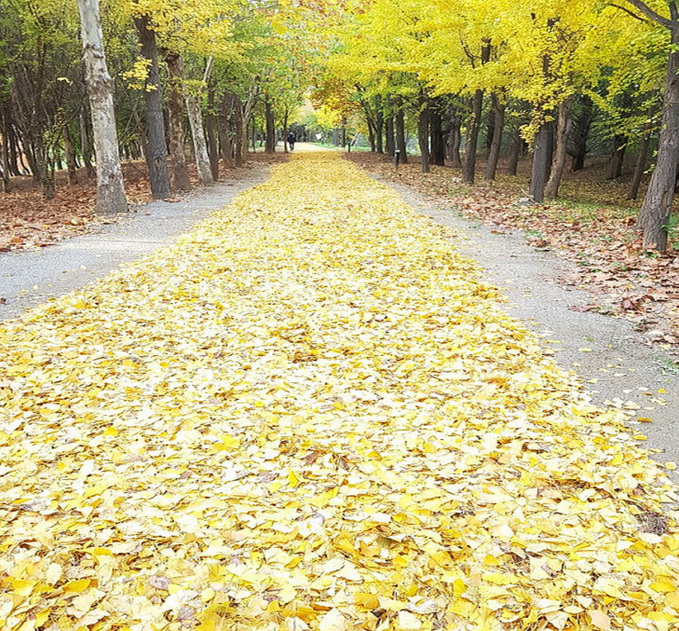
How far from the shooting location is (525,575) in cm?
248

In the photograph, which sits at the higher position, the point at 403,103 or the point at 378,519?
the point at 403,103

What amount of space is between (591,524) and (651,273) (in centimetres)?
578

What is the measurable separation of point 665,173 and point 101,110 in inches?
457

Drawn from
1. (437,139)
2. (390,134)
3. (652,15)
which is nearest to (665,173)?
(652,15)

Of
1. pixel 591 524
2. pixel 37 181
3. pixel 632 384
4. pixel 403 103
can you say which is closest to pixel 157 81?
pixel 37 181

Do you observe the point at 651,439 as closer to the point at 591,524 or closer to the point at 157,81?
the point at 591,524

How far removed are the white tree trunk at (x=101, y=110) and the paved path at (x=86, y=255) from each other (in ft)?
2.34

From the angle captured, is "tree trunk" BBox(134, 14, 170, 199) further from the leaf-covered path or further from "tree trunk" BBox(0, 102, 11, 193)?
the leaf-covered path

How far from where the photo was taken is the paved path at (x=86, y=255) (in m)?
6.97

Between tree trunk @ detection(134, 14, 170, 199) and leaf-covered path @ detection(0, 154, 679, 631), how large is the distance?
10199 mm

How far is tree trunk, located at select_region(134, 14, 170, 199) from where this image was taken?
14.5 metres

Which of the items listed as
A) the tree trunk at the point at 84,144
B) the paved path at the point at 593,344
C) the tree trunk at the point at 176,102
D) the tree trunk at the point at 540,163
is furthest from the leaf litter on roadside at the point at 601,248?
the tree trunk at the point at 84,144

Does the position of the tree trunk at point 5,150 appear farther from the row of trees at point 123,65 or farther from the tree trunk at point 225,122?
the tree trunk at point 225,122

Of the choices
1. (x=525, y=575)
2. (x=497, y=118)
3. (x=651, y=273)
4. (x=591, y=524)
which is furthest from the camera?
(x=497, y=118)
